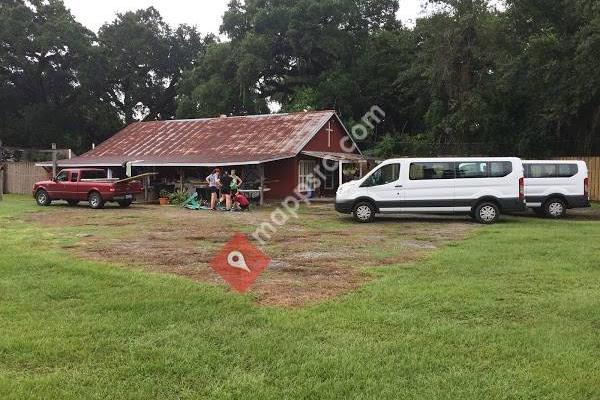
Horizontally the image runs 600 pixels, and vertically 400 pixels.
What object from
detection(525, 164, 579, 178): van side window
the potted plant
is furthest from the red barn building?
detection(525, 164, 579, 178): van side window

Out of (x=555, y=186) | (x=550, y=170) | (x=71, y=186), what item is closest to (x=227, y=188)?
(x=71, y=186)

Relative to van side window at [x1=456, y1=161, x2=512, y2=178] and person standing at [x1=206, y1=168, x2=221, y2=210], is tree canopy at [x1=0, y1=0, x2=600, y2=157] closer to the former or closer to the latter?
van side window at [x1=456, y1=161, x2=512, y2=178]

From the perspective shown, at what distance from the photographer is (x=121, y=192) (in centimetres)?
2127

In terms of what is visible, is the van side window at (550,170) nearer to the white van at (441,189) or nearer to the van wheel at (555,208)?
the van wheel at (555,208)

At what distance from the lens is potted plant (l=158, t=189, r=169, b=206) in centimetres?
2384

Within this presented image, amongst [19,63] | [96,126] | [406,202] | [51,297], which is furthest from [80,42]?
[51,297]

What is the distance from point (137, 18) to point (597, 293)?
47356mm

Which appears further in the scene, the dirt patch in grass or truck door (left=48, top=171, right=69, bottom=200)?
truck door (left=48, top=171, right=69, bottom=200)

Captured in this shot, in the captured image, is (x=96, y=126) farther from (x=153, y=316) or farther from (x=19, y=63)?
(x=153, y=316)

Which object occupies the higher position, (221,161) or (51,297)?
(221,161)

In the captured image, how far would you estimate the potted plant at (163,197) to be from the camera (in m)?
23.8

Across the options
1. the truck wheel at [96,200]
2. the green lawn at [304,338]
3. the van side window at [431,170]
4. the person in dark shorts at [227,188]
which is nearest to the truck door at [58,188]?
the truck wheel at [96,200]

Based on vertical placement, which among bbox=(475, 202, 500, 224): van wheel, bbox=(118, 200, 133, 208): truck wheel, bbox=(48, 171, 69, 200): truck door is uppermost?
bbox=(48, 171, 69, 200): truck door

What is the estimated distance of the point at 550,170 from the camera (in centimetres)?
1655
